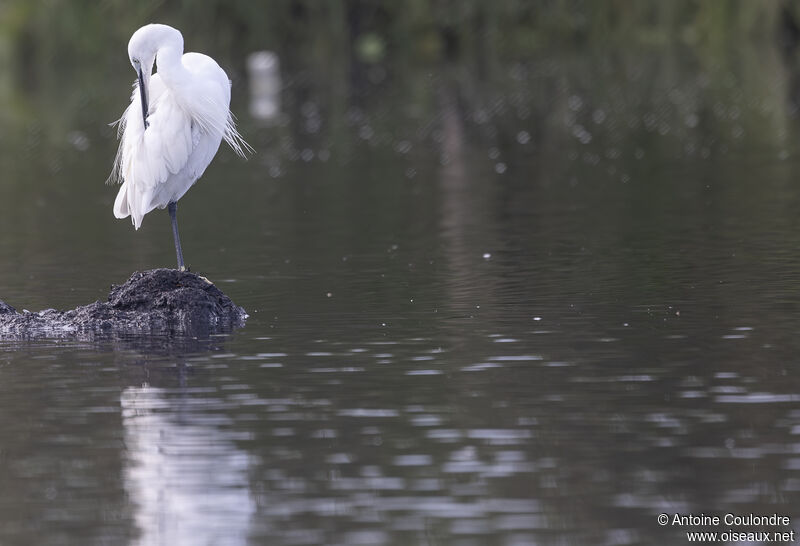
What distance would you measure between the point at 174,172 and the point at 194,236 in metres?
5.59

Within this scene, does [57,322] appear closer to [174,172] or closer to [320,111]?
[174,172]

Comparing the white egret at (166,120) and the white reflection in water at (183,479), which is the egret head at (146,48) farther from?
the white reflection in water at (183,479)

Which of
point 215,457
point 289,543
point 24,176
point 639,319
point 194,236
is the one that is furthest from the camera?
point 24,176

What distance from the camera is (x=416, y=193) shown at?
23.8 metres

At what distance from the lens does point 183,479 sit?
8.87 m

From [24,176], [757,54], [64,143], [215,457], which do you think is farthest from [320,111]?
[215,457]

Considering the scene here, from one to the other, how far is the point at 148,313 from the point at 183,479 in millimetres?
5254

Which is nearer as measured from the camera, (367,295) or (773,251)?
(367,295)

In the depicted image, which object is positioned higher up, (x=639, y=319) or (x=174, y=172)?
(x=174, y=172)

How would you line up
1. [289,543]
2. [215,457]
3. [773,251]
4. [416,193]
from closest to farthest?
[289,543] → [215,457] → [773,251] → [416,193]

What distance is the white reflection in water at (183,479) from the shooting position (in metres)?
8.05

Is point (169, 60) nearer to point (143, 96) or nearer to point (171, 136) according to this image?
point (143, 96)

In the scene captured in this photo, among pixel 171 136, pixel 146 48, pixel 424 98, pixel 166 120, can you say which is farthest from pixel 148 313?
pixel 424 98

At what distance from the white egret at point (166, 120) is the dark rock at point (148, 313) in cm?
53
